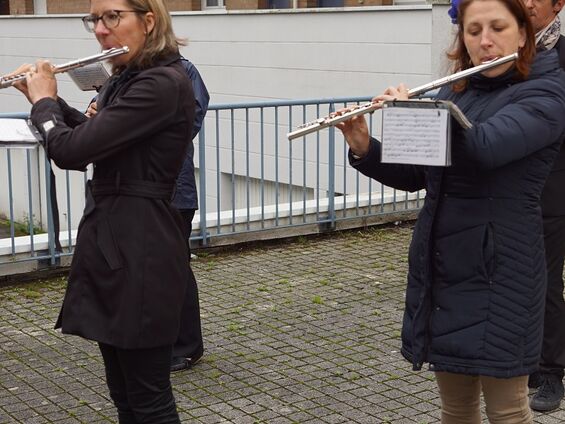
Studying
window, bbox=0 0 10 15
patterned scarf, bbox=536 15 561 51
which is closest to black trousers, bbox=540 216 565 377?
patterned scarf, bbox=536 15 561 51

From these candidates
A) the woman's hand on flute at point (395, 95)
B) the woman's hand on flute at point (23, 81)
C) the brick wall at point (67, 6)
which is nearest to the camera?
the woman's hand on flute at point (395, 95)

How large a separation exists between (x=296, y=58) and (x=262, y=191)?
186 inches

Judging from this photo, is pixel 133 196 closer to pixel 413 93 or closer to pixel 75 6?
pixel 413 93

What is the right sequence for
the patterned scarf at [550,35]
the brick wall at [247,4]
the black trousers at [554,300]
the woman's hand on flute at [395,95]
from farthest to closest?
the brick wall at [247,4], the black trousers at [554,300], the patterned scarf at [550,35], the woman's hand on flute at [395,95]

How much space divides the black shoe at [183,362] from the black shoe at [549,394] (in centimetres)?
167

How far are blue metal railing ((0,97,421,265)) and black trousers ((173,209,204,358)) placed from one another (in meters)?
1.74

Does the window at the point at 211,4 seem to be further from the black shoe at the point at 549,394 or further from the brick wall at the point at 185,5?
the black shoe at the point at 549,394

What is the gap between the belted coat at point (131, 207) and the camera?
9.98ft

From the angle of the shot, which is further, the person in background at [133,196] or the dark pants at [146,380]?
the dark pants at [146,380]

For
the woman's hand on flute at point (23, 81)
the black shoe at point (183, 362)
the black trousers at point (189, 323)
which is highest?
the woman's hand on flute at point (23, 81)

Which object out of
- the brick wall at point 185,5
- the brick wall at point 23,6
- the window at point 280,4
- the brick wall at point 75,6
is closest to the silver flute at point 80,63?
the window at point 280,4

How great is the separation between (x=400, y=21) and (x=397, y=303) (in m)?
5.35

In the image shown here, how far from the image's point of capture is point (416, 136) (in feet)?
9.02

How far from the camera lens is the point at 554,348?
454 cm
